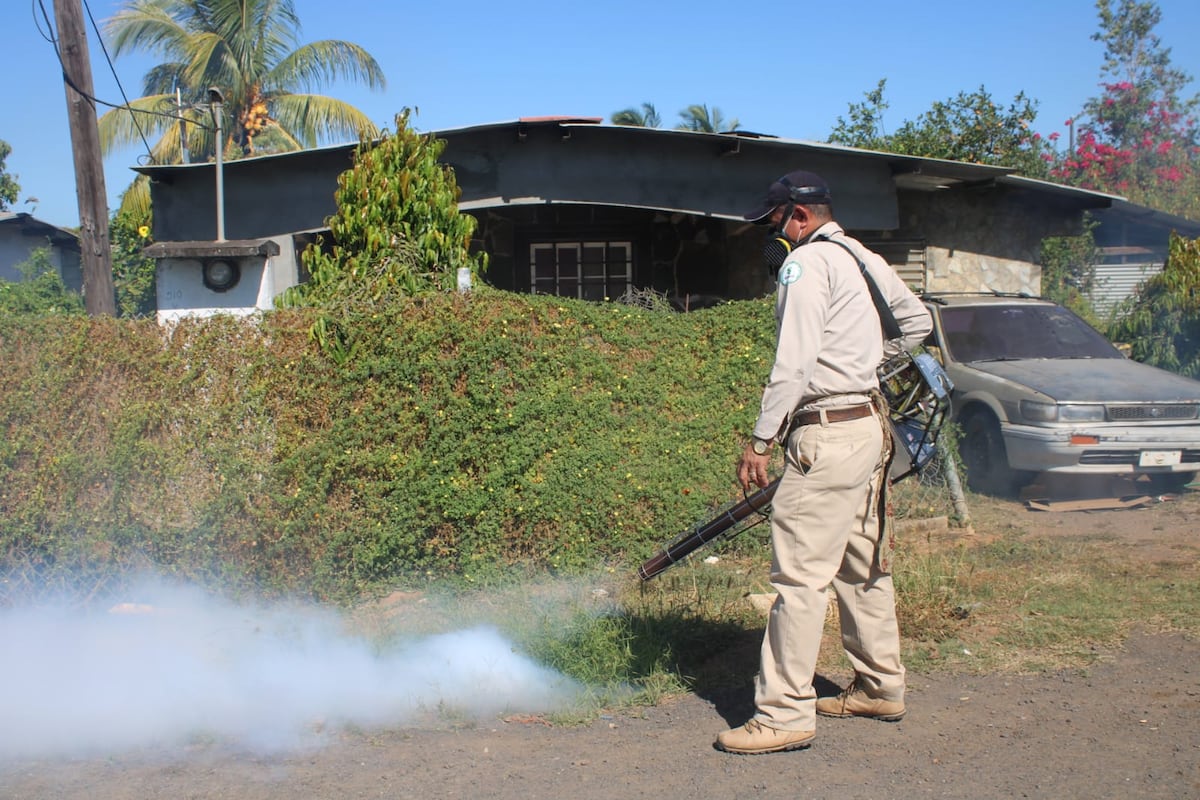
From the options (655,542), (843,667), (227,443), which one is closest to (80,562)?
(227,443)

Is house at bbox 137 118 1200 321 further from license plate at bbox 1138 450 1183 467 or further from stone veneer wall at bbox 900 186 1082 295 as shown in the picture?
license plate at bbox 1138 450 1183 467

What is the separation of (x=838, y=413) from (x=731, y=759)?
1.36 meters

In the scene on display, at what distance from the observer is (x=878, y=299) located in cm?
412

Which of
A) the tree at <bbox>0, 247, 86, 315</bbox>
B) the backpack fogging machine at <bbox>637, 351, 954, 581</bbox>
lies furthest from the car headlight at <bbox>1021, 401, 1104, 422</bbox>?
the tree at <bbox>0, 247, 86, 315</bbox>

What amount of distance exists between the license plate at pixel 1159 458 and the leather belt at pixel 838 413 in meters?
5.58

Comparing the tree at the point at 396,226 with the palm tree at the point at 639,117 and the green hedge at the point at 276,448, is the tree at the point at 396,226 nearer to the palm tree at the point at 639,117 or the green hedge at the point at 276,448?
the green hedge at the point at 276,448

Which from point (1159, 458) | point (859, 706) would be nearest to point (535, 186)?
point (1159, 458)

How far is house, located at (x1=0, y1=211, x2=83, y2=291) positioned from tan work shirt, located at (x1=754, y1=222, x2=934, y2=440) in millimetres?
22631

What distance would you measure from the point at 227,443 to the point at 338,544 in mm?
850

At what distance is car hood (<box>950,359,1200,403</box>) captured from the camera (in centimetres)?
838

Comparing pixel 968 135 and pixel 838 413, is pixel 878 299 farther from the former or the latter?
pixel 968 135

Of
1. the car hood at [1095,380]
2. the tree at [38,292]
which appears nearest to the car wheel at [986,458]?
the car hood at [1095,380]

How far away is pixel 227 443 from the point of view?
582cm

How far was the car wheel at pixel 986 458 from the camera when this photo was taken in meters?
8.87
